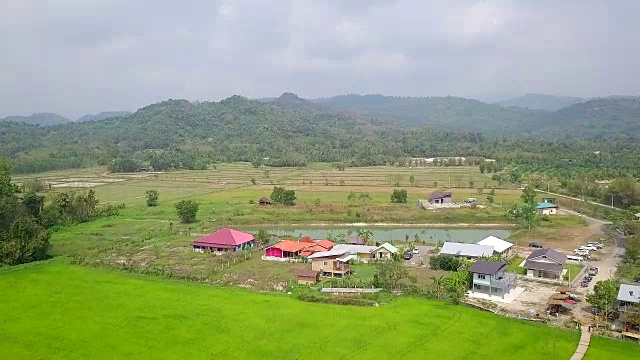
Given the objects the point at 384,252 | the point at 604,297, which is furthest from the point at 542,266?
the point at 384,252

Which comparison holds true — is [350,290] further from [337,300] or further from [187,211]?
[187,211]

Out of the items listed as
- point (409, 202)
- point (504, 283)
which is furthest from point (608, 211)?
point (504, 283)

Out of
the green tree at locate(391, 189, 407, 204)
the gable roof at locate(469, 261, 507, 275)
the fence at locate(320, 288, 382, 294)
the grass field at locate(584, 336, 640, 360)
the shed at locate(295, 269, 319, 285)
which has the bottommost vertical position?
the grass field at locate(584, 336, 640, 360)

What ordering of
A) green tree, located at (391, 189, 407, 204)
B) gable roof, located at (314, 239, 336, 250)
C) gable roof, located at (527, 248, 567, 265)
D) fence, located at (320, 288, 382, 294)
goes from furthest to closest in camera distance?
green tree, located at (391, 189, 407, 204) → gable roof, located at (314, 239, 336, 250) → gable roof, located at (527, 248, 567, 265) → fence, located at (320, 288, 382, 294)

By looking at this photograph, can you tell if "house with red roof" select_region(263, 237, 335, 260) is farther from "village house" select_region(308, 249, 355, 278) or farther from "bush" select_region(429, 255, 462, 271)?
"bush" select_region(429, 255, 462, 271)

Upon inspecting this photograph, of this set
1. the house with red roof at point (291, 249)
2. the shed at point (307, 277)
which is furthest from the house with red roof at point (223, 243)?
the shed at point (307, 277)

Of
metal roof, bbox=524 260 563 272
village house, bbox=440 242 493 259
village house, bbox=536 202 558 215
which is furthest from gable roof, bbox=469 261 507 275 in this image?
village house, bbox=536 202 558 215

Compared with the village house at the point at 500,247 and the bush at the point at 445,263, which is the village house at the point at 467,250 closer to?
the village house at the point at 500,247
